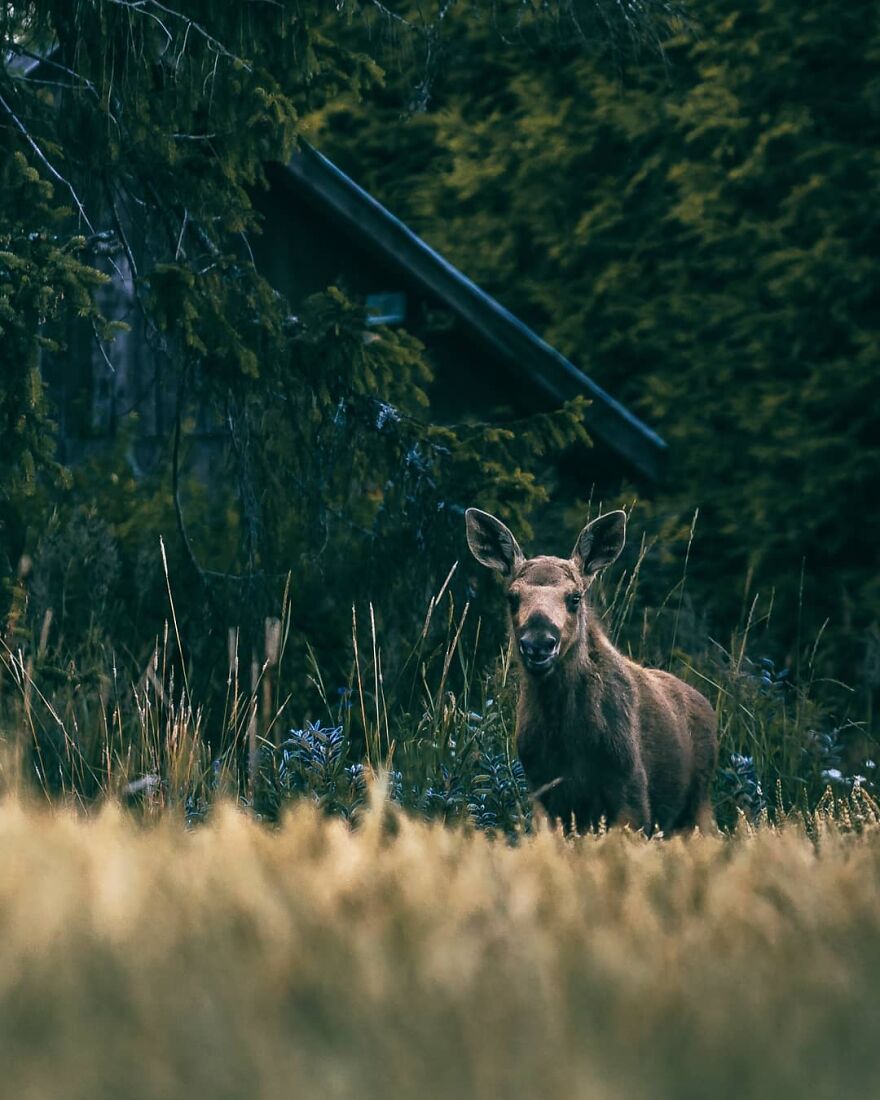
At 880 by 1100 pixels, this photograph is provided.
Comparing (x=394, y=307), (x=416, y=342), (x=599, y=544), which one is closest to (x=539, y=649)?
(x=599, y=544)

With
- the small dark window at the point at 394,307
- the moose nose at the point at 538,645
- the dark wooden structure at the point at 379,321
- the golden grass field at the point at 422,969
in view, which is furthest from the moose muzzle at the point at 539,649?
the small dark window at the point at 394,307

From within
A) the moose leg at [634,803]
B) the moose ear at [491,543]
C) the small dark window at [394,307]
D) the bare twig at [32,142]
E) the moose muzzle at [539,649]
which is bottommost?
the moose leg at [634,803]

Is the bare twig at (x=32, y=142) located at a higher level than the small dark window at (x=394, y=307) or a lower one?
higher

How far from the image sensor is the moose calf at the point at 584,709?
6.06m

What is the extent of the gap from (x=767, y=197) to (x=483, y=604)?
210 inches

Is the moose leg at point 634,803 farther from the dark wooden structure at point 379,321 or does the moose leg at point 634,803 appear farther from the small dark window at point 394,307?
the small dark window at point 394,307

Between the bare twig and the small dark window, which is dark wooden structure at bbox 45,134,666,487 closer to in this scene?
the small dark window

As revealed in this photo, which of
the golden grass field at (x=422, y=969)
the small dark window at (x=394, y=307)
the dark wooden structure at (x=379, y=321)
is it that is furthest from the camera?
the small dark window at (x=394, y=307)

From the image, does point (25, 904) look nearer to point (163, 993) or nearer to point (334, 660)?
point (163, 993)

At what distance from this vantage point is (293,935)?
2.93m

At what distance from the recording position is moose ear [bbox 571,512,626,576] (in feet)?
21.8

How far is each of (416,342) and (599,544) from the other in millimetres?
2095

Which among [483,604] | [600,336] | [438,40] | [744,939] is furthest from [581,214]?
[744,939]

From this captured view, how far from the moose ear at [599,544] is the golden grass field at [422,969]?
9.47 ft
